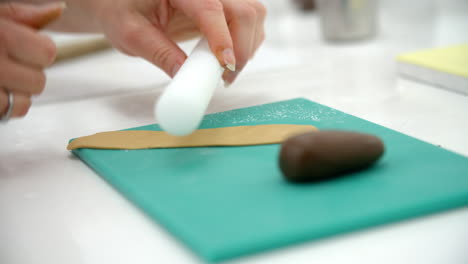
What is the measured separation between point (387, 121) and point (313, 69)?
483 mm

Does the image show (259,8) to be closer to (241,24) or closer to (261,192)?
(241,24)

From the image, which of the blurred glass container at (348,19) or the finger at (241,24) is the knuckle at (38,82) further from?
the blurred glass container at (348,19)

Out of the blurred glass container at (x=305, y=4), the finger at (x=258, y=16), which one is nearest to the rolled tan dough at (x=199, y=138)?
the finger at (x=258, y=16)

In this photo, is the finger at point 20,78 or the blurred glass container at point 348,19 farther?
the blurred glass container at point 348,19

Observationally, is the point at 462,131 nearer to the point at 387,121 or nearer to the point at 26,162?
the point at 387,121

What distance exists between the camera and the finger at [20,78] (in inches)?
30.8

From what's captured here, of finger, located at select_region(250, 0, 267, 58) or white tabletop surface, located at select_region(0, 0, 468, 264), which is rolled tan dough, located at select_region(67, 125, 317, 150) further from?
finger, located at select_region(250, 0, 267, 58)

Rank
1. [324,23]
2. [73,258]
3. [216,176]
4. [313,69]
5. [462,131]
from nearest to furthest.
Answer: [73,258] < [216,176] < [462,131] < [313,69] < [324,23]

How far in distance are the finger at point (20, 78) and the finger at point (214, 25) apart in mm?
285

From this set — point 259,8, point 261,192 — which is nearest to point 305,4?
point 259,8

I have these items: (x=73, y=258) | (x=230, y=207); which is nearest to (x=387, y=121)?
(x=230, y=207)

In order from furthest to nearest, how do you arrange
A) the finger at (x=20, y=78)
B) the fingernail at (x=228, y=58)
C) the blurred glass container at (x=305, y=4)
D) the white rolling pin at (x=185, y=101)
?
the blurred glass container at (x=305, y=4) → the fingernail at (x=228, y=58) → the finger at (x=20, y=78) → the white rolling pin at (x=185, y=101)

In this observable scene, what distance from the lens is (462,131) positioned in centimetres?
80

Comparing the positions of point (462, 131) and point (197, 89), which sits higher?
point (197, 89)
